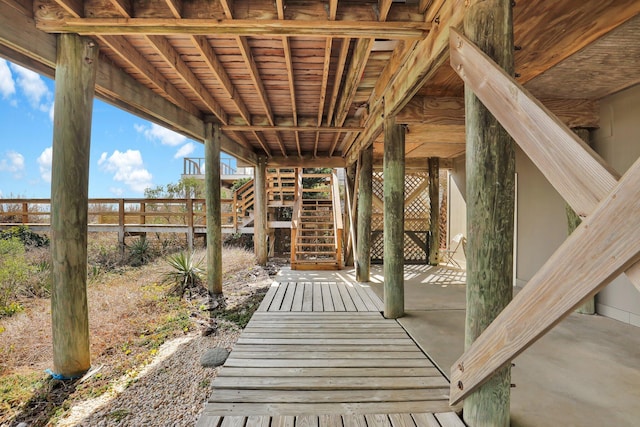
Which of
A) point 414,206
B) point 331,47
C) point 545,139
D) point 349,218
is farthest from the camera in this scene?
point 414,206

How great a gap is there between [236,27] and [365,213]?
331 cm

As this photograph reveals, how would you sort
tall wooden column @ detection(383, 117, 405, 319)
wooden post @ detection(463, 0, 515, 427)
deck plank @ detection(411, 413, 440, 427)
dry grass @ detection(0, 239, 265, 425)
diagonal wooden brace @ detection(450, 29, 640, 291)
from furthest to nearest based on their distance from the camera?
tall wooden column @ detection(383, 117, 405, 319)
dry grass @ detection(0, 239, 265, 425)
deck plank @ detection(411, 413, 440, 427)
wooden post @ detection(463, 0, 515, 427)
diagonal wooden brace @ detection(450, 29, 640, 291)

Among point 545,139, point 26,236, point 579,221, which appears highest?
point 545,139

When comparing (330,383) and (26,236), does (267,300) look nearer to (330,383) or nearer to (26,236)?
(330,383)

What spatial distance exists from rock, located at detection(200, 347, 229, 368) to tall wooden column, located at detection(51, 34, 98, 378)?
3.19ft

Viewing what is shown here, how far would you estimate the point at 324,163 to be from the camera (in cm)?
765

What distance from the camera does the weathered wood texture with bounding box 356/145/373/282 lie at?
4832mm

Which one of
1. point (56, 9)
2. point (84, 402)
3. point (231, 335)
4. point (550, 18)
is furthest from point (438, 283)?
point (56, 9)

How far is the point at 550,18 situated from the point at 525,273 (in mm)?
3837

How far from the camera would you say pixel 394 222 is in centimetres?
320

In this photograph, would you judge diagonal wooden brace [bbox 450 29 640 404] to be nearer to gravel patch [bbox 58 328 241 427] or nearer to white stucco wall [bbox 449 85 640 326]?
gravel patch [bbox 58 328 241 427]

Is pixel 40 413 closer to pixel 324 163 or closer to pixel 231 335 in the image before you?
pixel 231 335

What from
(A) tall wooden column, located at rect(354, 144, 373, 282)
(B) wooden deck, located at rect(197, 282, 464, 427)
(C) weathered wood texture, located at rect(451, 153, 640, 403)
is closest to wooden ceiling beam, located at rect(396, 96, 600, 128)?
(A) tall wooden column, located at rect(354, 144, 373, 282)

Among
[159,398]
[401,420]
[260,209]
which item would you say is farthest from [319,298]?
[260,209]
